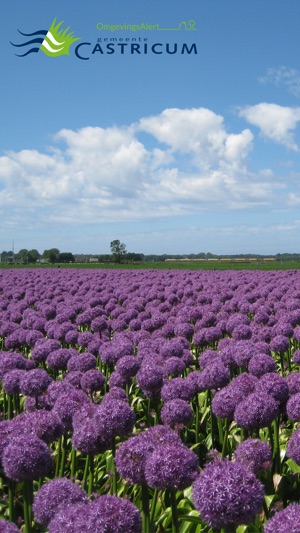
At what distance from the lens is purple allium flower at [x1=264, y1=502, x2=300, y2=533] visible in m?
2.72

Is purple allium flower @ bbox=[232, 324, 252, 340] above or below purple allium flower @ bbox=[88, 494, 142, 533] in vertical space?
above

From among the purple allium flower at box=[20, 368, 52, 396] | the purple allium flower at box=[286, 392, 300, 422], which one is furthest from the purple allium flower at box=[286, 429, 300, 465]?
the purple allium flower at box=[20, 368, 52, 396]

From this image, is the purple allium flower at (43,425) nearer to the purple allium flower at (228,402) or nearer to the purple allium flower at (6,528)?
the purple allium flower at (228,402)

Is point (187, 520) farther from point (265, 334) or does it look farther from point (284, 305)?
point (284, 305)

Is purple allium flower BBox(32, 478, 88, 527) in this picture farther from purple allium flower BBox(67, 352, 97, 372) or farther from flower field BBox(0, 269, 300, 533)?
purple allium flower BBox(67, 352, 97, 372)

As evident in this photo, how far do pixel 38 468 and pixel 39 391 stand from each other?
2361 millimetres

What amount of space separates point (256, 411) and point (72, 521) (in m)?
2.42

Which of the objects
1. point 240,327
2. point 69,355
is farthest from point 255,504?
point 240,327

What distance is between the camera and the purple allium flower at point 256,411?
15.9ft

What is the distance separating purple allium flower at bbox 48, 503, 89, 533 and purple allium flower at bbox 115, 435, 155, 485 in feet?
2.57

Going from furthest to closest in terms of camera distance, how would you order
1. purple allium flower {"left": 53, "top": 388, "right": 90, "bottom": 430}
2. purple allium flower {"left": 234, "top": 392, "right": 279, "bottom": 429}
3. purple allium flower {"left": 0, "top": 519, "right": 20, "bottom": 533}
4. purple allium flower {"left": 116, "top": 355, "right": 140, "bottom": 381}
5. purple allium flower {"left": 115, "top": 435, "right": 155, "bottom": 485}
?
purple allium flower {"left": 116, "top": 355, "right": 140, "bottom": 381}
purple allium flower {"left": 53, "top": 388, "right": 90, "bottom": 430}
purple allium flower {"left": 234, "top": 392, "right": 279, "bottom": 429}
purple allium flower {"left": 115, "top": 435, "right": 155, "bottom": 485}
purple allium flower {"left": 0, "top": 519, "right": 20, "bottom": 533}

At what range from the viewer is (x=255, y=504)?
9.99ft

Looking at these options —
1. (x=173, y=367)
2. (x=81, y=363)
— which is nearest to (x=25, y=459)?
(x=173, y=367)

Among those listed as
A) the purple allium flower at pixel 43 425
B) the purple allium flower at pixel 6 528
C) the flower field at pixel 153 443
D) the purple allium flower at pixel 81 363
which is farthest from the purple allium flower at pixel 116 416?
the purple allium flower at pixel 81 363
